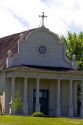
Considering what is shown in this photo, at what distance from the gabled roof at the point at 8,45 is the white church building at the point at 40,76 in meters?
0.13

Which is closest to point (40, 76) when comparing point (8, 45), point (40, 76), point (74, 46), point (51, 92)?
point (40, 76)

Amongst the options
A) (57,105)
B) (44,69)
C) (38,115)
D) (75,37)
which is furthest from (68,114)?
(75,37)

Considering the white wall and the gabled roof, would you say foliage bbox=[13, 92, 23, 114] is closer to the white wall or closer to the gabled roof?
the white wall

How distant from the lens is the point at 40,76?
46.5 meters

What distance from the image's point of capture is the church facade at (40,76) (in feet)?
152

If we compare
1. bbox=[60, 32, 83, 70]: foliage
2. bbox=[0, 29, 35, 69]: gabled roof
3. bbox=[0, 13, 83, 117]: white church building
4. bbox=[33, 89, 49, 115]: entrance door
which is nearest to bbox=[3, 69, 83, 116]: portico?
bbox=[0, 13, 83, 117]: white church building

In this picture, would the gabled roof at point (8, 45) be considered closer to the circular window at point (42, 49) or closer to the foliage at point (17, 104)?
the circular window at point (42, 49)

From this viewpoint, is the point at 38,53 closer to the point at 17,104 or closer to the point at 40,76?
the point at 40,76

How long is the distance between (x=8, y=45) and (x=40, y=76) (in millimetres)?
7360

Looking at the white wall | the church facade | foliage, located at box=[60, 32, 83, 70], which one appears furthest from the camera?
foliage, located at box=[60, 32, 83, 70]

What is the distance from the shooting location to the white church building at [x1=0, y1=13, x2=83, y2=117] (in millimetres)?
46312

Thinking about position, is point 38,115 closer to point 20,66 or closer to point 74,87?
point 20,66

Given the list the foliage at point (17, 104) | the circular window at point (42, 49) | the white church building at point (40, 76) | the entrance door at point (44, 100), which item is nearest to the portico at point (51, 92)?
the white church building at point (40, 76)

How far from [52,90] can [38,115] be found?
8.80m
